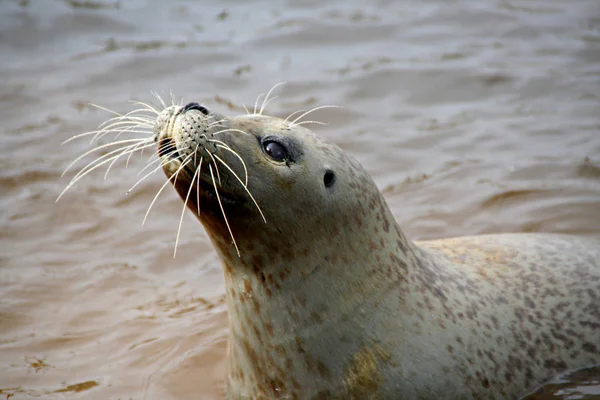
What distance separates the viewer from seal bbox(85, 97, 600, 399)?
386 centimetres

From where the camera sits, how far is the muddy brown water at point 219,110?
5.41 meters

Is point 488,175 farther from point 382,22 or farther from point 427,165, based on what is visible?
point 382,22

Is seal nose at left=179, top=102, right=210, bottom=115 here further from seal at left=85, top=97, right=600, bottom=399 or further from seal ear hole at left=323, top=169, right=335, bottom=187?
seal ear hole at left=323, top=169, right=335, bottom=187

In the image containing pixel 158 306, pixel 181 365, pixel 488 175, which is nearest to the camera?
pixel 181 365

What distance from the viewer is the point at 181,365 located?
5023 millimetres

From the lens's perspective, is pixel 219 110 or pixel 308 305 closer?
pixel 308 305

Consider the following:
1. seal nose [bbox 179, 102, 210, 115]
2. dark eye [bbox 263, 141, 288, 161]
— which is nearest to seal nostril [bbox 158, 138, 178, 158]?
seal nose [bbox 179, 102, 210, 115]

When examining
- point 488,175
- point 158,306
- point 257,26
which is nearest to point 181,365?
point 158,306

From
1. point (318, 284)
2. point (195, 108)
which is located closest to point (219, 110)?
point (195, 108)

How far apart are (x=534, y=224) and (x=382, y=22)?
15.8ft

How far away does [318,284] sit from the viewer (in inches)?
157

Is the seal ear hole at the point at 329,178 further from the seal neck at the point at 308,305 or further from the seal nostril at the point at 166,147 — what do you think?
the seal nostril at the point at 166,147

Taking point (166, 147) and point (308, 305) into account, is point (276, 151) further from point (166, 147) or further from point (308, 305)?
point (308, 305)

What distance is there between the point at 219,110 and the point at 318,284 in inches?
193
